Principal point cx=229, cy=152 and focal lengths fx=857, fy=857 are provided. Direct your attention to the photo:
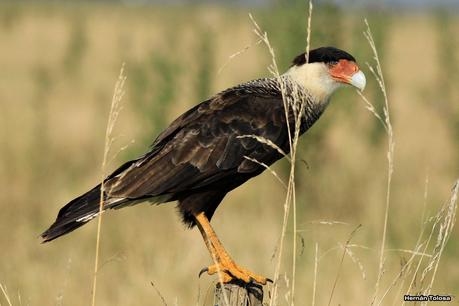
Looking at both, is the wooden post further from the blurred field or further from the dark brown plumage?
the blurred field

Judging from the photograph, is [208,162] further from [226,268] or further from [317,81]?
[317,81]

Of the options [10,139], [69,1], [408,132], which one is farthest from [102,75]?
[69,1]

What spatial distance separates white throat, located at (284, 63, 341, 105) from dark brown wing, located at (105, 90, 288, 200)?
43 cm

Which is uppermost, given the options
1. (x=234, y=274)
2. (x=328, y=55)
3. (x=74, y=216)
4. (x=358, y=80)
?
(x=328, y=55)

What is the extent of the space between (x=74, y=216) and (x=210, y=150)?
774 millimetres

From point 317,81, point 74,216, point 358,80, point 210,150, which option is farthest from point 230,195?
point 74,216

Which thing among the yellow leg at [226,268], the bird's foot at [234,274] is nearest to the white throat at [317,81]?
the yellow leg at [226,268]

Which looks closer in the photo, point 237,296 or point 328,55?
point 237,296

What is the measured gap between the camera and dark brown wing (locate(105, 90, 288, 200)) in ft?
13.3

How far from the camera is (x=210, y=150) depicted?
4176 mm

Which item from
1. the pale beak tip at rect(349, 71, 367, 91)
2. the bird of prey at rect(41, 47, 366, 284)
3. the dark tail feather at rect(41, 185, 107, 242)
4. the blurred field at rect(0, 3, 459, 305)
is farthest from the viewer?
the blurred field at rect(0, 3, 459, 305)

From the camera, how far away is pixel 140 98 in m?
7.95

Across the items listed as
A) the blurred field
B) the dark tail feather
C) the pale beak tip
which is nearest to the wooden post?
the dark tail feather

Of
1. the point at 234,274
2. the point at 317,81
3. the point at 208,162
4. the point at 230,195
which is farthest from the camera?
the point at 230,195
